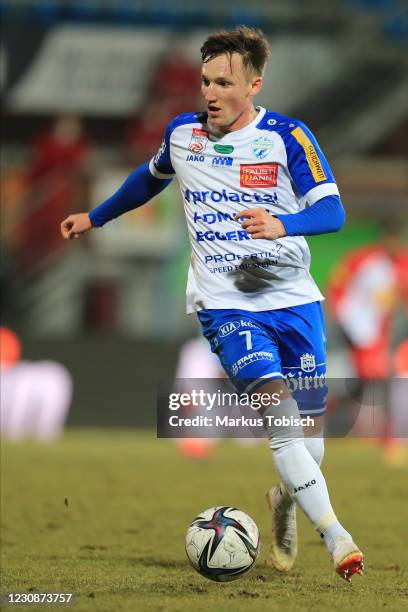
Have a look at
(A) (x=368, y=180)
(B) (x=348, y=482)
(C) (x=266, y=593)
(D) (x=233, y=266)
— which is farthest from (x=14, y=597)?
(A) (x=368, y=180)

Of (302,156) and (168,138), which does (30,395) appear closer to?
(168,138)

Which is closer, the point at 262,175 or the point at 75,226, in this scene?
the point at 262,175

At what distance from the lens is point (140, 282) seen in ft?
52.9

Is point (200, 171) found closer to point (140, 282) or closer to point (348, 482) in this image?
point (348, 482)

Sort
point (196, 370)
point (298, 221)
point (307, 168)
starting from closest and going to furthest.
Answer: point (298, 221)
point (307, 168)
point (196, 370)

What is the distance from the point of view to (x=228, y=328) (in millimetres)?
4832

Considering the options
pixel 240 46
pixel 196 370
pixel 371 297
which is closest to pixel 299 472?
pixel 240 46

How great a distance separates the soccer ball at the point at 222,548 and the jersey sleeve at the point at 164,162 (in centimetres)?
151

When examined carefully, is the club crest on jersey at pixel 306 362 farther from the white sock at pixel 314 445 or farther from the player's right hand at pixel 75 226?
the player's right hand at pixel 75 226

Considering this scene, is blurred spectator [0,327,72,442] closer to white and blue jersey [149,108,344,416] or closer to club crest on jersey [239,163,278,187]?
white and blue jersey [149,108,344,416]

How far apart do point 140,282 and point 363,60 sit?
5.26 metres

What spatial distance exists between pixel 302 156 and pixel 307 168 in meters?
0.06

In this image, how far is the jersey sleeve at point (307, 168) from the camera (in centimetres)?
475

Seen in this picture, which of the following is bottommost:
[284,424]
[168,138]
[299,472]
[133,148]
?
[299,472]
